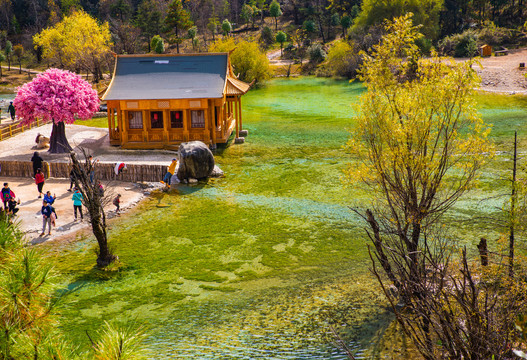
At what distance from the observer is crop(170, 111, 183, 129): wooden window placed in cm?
3047

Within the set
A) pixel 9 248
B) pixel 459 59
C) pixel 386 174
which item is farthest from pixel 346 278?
pixel 459 59

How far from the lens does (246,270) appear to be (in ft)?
49.5

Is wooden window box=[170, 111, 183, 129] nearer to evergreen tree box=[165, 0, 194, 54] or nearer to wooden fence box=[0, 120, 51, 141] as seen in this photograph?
wooden fence box=[0, 120, 51, 141]

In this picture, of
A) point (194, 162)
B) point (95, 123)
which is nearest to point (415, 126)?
point (194, 162)

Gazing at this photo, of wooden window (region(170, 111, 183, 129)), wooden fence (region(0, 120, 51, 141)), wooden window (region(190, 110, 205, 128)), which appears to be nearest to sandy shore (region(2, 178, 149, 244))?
wooden window (region(170, 111, 183, 129))

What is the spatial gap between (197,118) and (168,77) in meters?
3.13

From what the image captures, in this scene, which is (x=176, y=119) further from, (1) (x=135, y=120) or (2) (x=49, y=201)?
(2) (x=49, y=201)

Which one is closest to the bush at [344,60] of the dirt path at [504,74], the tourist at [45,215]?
the dirt path at [504,74]

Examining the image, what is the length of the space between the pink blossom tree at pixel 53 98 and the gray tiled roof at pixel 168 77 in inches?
104

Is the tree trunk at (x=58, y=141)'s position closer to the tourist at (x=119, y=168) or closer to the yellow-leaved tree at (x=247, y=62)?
the tourist at (x=119, y=168)

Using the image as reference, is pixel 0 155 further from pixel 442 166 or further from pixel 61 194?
pixel 442 166

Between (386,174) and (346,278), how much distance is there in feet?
11.2

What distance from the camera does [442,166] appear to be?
12.3 m

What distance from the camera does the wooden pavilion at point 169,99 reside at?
2897 centimetres
